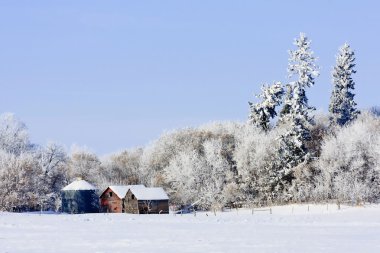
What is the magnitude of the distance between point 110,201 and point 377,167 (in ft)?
121

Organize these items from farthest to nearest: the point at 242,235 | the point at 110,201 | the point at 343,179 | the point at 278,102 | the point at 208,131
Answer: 1. the point at 208,131
2. the point at 278,102
3. the point at 110,201
4. the point at 343,179
5. the point at 242,235

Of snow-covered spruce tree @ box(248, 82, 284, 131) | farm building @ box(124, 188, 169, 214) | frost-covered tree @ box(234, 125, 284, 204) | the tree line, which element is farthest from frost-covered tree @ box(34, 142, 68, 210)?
snow-covered spruce tree @ box(248, 82, 284, 131)

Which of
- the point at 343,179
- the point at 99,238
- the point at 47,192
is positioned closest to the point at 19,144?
the point at 47,192

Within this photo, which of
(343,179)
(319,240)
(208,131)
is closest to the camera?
(319,240)

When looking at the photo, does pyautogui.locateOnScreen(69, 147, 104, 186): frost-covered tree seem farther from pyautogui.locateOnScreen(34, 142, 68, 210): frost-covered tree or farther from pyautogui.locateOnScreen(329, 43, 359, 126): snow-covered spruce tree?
pyautogui.locateOnScreen(329, 43, 359, 126): snow-covered spruce tree

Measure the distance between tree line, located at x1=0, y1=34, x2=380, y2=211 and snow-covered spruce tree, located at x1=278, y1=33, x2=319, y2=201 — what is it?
135mm

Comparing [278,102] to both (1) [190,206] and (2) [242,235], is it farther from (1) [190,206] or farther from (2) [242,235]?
(2) [242,235]

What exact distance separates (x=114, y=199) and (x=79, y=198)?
194 inches

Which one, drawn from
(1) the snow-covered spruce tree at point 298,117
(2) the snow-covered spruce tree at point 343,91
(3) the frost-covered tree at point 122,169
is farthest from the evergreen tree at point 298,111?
(3) the frost-covered tree at point 122,169

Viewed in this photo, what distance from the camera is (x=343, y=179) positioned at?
85.1 meters

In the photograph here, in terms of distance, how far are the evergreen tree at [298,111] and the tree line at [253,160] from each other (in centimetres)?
13

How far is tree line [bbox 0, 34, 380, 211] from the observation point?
8638cm

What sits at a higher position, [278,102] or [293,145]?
[278,102]

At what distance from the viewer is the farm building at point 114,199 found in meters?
90.8
